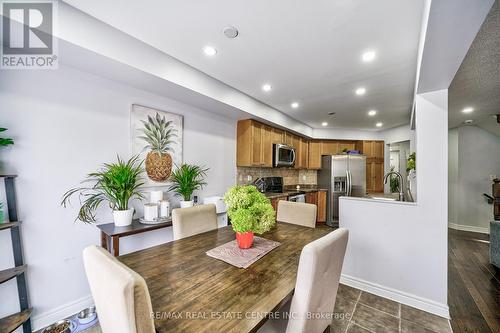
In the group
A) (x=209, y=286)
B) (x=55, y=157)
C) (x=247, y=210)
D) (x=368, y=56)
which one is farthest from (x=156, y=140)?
(x=368, y=56)

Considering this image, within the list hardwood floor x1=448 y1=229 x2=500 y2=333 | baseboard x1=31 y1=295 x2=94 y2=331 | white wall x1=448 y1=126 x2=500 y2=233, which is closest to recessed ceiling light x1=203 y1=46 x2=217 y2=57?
baseboard x1=31 y1=295 x2=94 y2=331

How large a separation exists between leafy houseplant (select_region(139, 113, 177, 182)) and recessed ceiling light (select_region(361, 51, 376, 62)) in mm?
2386

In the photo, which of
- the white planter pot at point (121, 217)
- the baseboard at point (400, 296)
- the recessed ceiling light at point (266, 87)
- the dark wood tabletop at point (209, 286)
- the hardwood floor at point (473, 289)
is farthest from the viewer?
the recessed ceiling light at point (266, 87)

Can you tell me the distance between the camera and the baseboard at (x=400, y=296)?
194 cm

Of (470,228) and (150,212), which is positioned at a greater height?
(150,212)

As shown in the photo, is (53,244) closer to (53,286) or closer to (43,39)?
(53,286)

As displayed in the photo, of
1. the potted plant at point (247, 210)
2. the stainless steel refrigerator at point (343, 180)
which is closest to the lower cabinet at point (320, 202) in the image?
the stainless steel refrigerator at point (343, 180)

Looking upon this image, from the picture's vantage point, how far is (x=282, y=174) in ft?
17.1

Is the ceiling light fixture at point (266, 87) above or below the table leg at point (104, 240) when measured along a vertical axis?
above

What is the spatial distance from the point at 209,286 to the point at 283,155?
361cm

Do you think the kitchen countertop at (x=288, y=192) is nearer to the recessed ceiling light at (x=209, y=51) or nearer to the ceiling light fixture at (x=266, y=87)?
the ceiling light fixture at (x=266, y=87)

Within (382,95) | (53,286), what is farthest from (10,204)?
(382,95)

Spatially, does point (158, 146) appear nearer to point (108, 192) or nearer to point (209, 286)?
point (108, 192)

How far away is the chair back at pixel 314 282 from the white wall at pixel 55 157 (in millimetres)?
2129
